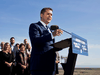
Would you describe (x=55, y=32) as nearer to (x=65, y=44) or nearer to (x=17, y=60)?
(x=65, y=44)

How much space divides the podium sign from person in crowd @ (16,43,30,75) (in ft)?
11.3

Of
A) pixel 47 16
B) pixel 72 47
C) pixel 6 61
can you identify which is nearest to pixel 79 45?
pixel 72 47

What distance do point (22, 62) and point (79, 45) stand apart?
12.4ft

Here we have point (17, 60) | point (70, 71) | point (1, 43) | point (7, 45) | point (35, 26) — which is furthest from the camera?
point (1, 43)

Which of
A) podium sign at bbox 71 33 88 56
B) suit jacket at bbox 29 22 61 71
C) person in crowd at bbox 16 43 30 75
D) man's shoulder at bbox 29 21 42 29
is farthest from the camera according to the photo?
person in crowd at bbox 16 43 30 75

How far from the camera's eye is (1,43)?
19.7ft

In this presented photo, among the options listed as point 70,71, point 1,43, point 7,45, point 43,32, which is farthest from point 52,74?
point 1,43

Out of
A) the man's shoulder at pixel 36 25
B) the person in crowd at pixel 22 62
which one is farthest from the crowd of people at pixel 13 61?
the man's shoulder at pixel 36 25

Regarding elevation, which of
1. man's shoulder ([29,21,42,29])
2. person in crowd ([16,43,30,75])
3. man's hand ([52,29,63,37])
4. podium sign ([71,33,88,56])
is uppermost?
man's shoulder ([29,21,42,29])

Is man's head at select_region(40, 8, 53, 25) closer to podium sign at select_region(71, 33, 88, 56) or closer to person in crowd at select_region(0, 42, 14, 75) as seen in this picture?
podium sign at select_region(71, 33, 88, 56)

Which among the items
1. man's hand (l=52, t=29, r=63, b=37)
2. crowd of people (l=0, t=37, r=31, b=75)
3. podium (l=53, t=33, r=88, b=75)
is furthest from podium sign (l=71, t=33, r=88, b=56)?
crowd of people (l=0, t=37, r=31, b=75)

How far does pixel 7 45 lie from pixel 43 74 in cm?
337

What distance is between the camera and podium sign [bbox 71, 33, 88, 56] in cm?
196

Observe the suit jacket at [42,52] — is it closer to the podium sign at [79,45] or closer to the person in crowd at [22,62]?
the podium sign at [79,45]
